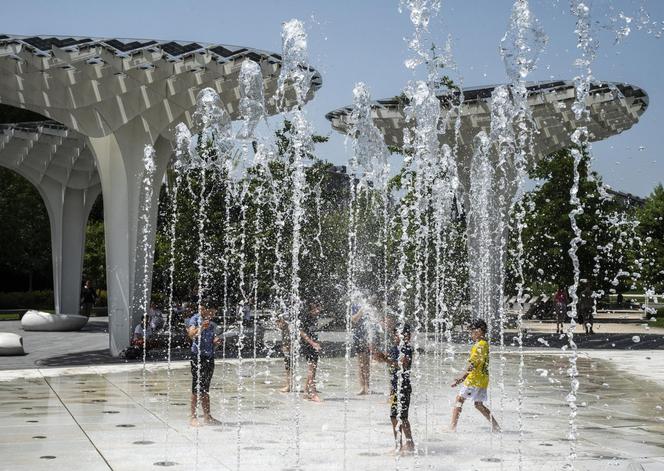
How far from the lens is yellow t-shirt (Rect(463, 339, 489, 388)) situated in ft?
30.1

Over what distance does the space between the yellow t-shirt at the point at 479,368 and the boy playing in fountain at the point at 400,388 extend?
1.28m

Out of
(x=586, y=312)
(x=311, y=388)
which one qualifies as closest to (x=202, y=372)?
(x=311, y=388)

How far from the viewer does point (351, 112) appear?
89.1ft

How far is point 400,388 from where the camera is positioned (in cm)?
782

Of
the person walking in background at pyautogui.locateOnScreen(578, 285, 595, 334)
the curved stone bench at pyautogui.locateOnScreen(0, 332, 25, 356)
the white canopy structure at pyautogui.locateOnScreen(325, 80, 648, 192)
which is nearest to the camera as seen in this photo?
the curved stone bench at pyautogui.locateOnScreen(0, 332, 25, 356)

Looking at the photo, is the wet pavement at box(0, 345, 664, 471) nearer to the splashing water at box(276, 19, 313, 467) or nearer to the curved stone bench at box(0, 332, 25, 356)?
the splashing water at box(276, 19, 313, 467)

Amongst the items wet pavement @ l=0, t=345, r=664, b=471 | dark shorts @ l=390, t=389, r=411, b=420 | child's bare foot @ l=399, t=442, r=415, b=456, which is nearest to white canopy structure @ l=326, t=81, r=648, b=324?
wet pavement @ l=0, t=345, r=664, b=471

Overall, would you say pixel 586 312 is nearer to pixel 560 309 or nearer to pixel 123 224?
pixel 560 309

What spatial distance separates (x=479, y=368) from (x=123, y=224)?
12213mm

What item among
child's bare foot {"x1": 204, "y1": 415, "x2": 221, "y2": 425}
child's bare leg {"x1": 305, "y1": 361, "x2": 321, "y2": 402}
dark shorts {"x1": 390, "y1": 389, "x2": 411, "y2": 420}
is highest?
dark shorts {"x1": 390, "y1": 389, "x2": 411, "y2": 420}

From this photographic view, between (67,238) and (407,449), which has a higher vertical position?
(67,238)

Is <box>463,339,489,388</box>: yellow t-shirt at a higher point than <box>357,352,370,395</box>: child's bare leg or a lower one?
higher

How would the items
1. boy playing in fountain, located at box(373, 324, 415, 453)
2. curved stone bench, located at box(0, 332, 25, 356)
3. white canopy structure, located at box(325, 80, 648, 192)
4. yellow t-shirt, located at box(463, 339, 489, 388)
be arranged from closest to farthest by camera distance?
boy playing in fountain, located at box(373, 324, 415, 453) → yellow t-shirt, located at box(463, 339, 489, 388) → curved stone bench, located at box(0, 332, 25, 356) → white canopy structure, located at box(325, 80, 648, 192)

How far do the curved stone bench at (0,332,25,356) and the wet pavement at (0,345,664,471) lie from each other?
388cm
